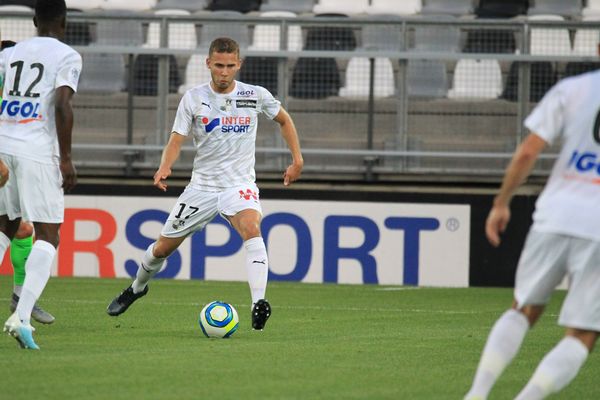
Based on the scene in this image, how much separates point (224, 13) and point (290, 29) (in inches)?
64.1

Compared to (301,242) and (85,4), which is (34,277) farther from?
(85,4)

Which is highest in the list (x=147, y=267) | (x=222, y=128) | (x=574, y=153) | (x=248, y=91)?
(x=248, y=91)

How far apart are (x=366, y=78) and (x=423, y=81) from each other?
0.75 m

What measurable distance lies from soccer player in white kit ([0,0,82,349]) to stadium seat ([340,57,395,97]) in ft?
28.5

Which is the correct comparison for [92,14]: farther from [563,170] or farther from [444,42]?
[563,170]

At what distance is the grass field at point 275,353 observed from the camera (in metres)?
6.51

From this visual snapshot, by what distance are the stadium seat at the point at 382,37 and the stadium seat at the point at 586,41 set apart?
2.30m

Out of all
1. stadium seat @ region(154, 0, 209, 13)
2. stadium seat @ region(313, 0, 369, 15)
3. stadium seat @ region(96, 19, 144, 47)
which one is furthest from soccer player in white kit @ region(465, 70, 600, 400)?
stadium seat @ region(154, 0, 209, 13)

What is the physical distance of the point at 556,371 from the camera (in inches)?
215

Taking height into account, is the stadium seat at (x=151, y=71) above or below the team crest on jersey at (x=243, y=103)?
above

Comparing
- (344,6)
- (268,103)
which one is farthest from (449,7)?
(268,103)

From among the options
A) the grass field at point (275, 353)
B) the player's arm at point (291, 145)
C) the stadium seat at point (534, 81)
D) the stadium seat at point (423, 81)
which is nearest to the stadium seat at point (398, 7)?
the stadium seat at point (423, 81)

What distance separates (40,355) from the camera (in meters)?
7.65

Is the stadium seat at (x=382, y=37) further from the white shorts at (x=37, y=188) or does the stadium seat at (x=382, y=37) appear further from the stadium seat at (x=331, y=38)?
the white shorts at (x=37, y=188)
